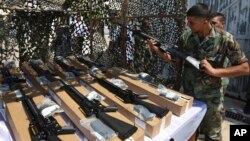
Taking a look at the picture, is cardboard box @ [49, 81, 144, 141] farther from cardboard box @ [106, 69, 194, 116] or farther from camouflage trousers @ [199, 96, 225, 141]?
camouflage trousers @ [199, 96, 225, 141]

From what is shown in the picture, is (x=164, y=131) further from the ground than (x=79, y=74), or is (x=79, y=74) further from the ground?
(x=79, y=74)

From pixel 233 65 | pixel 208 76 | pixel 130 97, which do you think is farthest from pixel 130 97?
pixel 233 65

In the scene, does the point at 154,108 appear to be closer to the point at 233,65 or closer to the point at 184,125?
the point at 184,125

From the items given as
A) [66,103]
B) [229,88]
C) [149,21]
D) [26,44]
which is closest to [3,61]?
[26,44]

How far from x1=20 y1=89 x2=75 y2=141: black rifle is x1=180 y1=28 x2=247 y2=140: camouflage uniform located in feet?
5.18

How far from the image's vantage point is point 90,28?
4.17 meters

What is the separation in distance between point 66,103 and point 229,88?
4.99 meters

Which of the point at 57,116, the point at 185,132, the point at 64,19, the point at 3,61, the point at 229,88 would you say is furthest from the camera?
the point at 229,88

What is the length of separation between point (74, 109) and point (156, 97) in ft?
2.37

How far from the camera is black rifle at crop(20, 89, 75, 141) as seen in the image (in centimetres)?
188

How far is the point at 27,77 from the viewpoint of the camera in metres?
3.11

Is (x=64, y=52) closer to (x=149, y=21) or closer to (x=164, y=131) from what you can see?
(x=149, y=21)

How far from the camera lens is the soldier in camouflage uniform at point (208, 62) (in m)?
2.94

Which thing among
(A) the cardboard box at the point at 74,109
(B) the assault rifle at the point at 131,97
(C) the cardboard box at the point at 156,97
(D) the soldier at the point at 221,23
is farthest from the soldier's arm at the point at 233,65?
(A) the cardboard box at the point at 74,109
